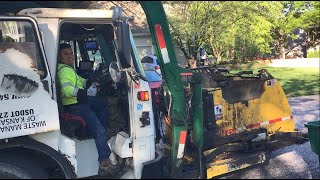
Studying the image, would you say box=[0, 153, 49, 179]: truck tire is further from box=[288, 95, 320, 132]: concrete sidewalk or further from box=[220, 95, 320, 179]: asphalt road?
box=[288, 95, 320, 132]: concrete sidewalk

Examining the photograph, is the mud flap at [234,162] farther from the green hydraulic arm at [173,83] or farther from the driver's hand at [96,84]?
the driver's hand at [96,84]

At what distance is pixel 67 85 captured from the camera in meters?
4.17

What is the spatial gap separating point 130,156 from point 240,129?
173cm

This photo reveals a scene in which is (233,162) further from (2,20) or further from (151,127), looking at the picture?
(2,20)

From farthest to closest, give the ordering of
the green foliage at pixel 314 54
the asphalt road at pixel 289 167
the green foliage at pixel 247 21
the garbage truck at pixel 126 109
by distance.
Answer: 1. the green foliage at pixel 314 54
2. the green foliage at pixel 247 21
3. the asphalt road at pixel 289 167
4. the garbage truck at pixel 126 109

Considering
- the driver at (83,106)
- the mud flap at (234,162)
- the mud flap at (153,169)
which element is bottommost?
the mud flap at (234,162)

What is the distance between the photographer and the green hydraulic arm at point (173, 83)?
4082 millimetres

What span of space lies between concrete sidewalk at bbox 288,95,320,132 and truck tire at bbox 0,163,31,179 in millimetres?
6412

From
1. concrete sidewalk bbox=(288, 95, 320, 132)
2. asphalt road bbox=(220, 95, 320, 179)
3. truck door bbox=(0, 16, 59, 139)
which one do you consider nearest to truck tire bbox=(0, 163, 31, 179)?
truck door bbox=(0, 16, 59, 139)

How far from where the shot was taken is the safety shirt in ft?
13.6

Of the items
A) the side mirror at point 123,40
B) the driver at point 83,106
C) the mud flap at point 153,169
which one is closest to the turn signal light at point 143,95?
the side mirror at point 123,40

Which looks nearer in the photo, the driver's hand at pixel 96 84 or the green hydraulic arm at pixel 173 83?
the green hydraulic arm at pixel 173 83

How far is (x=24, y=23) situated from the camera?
3811 mm

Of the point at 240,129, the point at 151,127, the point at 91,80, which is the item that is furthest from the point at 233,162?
the point at 91,80
